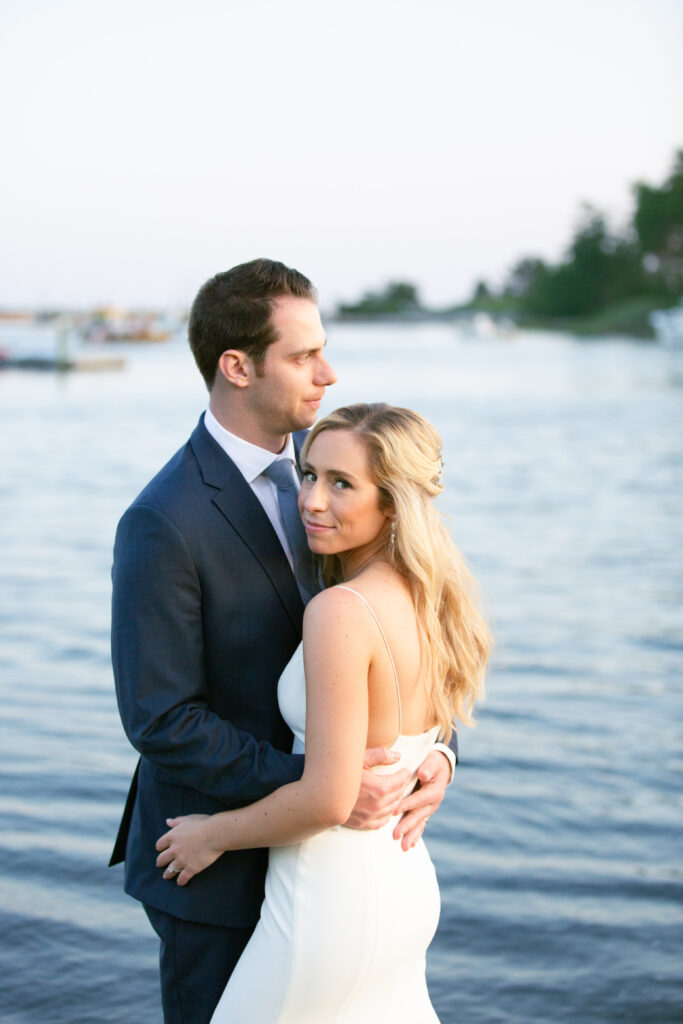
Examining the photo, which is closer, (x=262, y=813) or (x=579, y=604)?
(x=262, y=813)

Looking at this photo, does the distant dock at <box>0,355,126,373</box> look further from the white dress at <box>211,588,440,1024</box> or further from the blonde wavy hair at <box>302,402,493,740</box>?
the white dress at <box>211,588,440,1024</box>

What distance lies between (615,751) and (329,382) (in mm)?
4707

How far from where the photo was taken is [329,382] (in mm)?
2807

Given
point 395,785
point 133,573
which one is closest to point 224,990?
point 395,785

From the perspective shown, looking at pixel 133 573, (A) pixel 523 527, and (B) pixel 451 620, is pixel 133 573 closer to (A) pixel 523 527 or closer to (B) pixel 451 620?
(B) pixel 451 620

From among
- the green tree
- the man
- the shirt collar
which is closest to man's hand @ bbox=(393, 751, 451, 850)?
the man

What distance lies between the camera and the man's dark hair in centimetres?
268

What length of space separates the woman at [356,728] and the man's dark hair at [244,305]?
28 cm

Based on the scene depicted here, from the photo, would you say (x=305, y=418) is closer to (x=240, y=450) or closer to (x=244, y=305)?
(x=240, y=450)

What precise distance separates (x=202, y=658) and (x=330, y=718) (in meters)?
0.41

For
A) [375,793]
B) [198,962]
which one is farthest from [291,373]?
[198,962]

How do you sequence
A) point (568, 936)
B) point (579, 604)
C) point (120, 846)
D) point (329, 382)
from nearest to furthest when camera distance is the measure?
point (329, 382) < point (120, 846) < point (568, 936) < point (579, 604)

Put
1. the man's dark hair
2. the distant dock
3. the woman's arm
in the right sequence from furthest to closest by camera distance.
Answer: the distant dock < the man's dark hair < the woman's arm

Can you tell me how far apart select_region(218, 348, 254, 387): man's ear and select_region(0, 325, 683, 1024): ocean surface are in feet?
8.58
